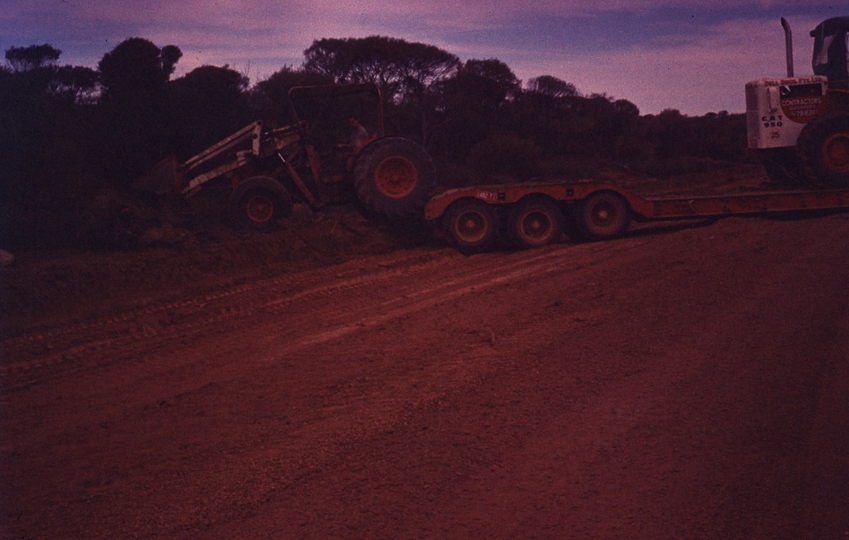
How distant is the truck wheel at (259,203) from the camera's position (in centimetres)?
1436

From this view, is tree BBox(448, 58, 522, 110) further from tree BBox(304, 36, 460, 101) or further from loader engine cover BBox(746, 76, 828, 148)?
loader engine cover BBox(746, 76, 828, 148)

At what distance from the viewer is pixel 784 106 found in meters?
14.8

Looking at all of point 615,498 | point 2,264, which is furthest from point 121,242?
point 615,498

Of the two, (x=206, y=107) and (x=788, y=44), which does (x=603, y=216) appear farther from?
(x=206, y=107)

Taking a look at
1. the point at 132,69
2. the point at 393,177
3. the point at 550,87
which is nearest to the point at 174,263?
the point at 393,177

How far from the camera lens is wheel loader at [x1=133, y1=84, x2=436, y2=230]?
1366 cm

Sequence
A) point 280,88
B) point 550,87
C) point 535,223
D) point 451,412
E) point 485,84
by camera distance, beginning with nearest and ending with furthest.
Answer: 1. point 451,412
2. point 535,223
3. point 280,88
4. point 485,84
5. point 550,87

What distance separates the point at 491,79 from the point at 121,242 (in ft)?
66.7

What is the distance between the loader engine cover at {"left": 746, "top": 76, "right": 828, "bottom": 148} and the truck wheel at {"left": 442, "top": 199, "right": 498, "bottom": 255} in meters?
5.77

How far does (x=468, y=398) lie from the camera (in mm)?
6535

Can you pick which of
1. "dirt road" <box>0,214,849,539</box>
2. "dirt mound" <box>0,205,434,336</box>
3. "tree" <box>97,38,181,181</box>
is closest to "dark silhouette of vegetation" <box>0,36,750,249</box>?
"tree" <box>97,38,181,181</box>

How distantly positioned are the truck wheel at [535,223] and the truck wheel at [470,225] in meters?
0.36

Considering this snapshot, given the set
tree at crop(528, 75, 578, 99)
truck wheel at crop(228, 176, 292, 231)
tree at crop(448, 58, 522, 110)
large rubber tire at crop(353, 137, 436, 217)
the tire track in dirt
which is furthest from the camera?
tree at crop(528, 75, 578, 99)

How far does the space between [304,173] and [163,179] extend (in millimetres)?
2612
